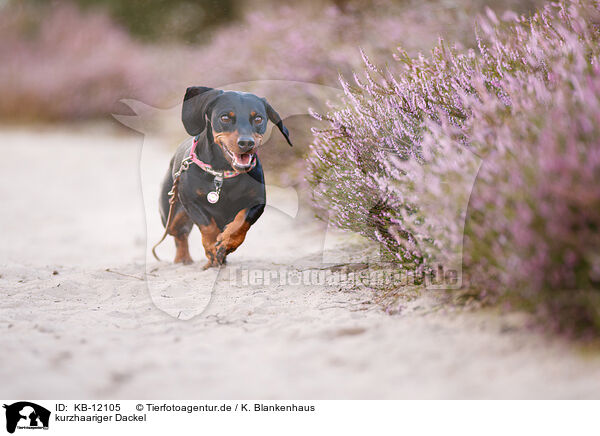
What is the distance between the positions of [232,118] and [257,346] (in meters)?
1.16

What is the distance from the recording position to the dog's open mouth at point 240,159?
103 inches

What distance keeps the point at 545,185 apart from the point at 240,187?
1.62m

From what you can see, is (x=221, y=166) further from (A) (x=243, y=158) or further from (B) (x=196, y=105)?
(B) (x=196, y=105)

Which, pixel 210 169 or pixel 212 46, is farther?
pixel 212 46

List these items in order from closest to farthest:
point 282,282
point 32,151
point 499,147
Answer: point 499,147, point 282,282, point 32,151

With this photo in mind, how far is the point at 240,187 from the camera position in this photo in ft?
9.47

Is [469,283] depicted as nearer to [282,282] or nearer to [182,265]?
[282,282]

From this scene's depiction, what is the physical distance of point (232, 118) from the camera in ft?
8.63

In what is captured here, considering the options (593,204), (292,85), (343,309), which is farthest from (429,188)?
(292,85)

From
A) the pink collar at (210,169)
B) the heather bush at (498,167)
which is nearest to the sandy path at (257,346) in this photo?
the heather bush at (498,167)

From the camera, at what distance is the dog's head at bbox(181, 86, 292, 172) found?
8.51 feet
